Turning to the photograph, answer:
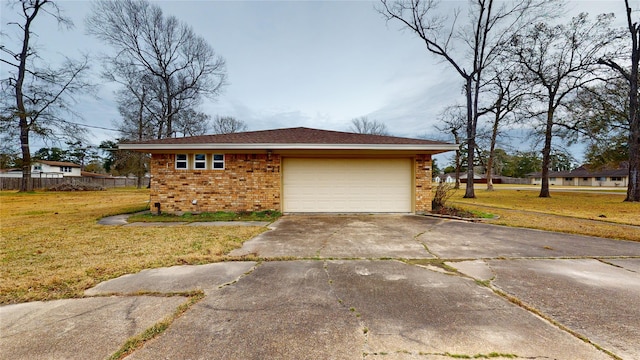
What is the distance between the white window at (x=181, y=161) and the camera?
8.62 m

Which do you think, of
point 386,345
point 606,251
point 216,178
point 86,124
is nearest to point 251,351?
point 386,345

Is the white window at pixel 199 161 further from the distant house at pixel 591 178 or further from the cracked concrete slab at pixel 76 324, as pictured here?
the distant house at pixel 591 178

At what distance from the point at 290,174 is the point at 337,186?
1.73 meters

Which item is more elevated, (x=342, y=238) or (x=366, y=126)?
(x=366, y=126)

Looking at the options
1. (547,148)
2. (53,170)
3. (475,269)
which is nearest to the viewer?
(475,269)

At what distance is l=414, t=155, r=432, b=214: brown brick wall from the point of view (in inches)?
348

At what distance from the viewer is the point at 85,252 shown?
14.6ft

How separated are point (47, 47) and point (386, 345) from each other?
3058 centimetres

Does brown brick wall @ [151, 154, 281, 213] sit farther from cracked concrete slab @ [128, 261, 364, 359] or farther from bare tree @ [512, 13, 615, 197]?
bare tree @ [512, 13, 615, 197]

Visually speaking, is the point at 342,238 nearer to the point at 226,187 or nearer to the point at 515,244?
the point at 515,244

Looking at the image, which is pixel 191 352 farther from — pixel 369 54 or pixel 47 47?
pixel 47 47

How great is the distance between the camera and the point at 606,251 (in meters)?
4.65

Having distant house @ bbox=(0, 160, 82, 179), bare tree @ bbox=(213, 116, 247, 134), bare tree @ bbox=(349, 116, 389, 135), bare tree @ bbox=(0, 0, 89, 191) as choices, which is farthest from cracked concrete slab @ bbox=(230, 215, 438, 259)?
distant house @ bbox=(0, 160, 82, 179)

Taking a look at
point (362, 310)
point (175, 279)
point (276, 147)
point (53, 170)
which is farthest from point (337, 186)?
point (53, 170)
